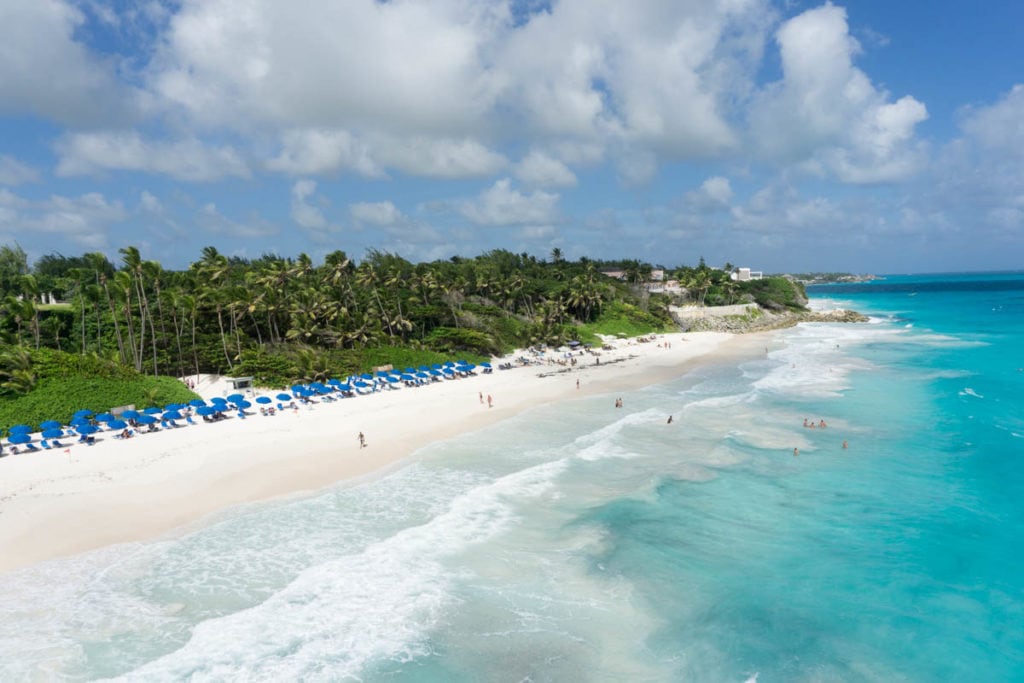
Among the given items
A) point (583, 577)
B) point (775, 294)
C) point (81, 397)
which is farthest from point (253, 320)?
point (775, 294)

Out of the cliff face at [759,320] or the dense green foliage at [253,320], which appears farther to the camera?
the cliff face at [759,320]

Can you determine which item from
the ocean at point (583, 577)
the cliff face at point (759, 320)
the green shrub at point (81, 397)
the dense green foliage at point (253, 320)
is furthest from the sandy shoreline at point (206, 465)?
the cliff face at point (759, 320)

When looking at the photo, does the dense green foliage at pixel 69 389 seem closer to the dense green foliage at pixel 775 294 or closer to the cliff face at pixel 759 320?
the cliff face at pixel 759 320

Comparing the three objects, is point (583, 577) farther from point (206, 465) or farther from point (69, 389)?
point (69, 389)

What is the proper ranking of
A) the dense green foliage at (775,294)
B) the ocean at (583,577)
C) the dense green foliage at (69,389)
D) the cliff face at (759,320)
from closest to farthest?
the ocean at (583,577)
the dense green foliage at (69,389)
the cliff face at (759,320)
the dense green foliage at (775,294)

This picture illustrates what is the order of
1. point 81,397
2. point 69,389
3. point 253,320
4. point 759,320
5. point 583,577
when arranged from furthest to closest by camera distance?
point 759,320, point 253,320, point 81,397, point 69,389, point 583,577

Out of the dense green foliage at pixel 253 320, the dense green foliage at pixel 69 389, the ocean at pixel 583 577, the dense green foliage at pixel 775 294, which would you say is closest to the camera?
the ocean at pixel 583 577
